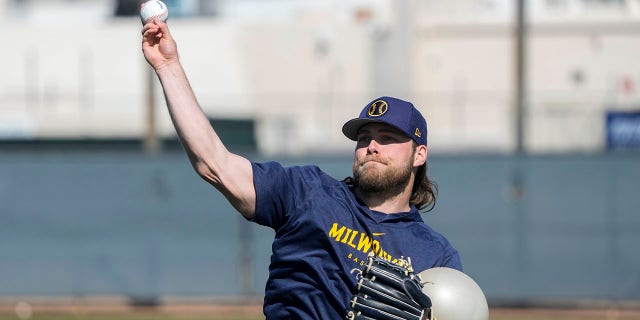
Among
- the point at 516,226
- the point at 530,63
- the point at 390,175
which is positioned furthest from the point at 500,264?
the point at 530,63

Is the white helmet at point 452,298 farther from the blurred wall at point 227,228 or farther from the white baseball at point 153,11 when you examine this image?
the blurred wall at point 227,228

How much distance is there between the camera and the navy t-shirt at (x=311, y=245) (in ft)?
15.1

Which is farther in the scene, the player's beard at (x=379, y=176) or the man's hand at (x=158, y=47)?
the player's beard at (x=379, y=176)

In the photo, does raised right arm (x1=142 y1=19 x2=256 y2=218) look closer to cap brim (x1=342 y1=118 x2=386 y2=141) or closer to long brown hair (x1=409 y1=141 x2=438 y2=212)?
cap brim (x1=342 y1=118 x2=386 y2=141)

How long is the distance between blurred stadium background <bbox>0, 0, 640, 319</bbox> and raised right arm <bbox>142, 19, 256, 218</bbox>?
10.2 meters

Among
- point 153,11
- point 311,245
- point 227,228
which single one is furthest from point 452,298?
point 227,228

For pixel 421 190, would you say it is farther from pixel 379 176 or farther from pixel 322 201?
pixel 322 201

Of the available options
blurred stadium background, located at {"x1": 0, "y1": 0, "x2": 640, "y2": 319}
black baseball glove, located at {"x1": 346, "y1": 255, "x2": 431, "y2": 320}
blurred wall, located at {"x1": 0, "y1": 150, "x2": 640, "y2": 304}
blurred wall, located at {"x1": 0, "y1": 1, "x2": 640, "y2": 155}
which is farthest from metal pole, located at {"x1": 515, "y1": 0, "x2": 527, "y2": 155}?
black baseball glove, located at {"x1": 346, "y1": 255, "x2": 431, "y2": 320}

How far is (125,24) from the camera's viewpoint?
32.8 m

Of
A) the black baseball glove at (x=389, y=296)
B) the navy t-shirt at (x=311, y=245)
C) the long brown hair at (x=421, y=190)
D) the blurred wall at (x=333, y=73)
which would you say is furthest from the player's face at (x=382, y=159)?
the blurred wall at (x=333, y=73)

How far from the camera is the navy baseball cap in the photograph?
4816mm

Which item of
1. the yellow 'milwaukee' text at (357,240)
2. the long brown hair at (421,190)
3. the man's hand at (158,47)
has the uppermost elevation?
the man's hand at (158,47)

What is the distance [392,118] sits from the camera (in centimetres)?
482

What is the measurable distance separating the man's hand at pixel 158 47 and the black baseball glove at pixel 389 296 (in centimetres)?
114
